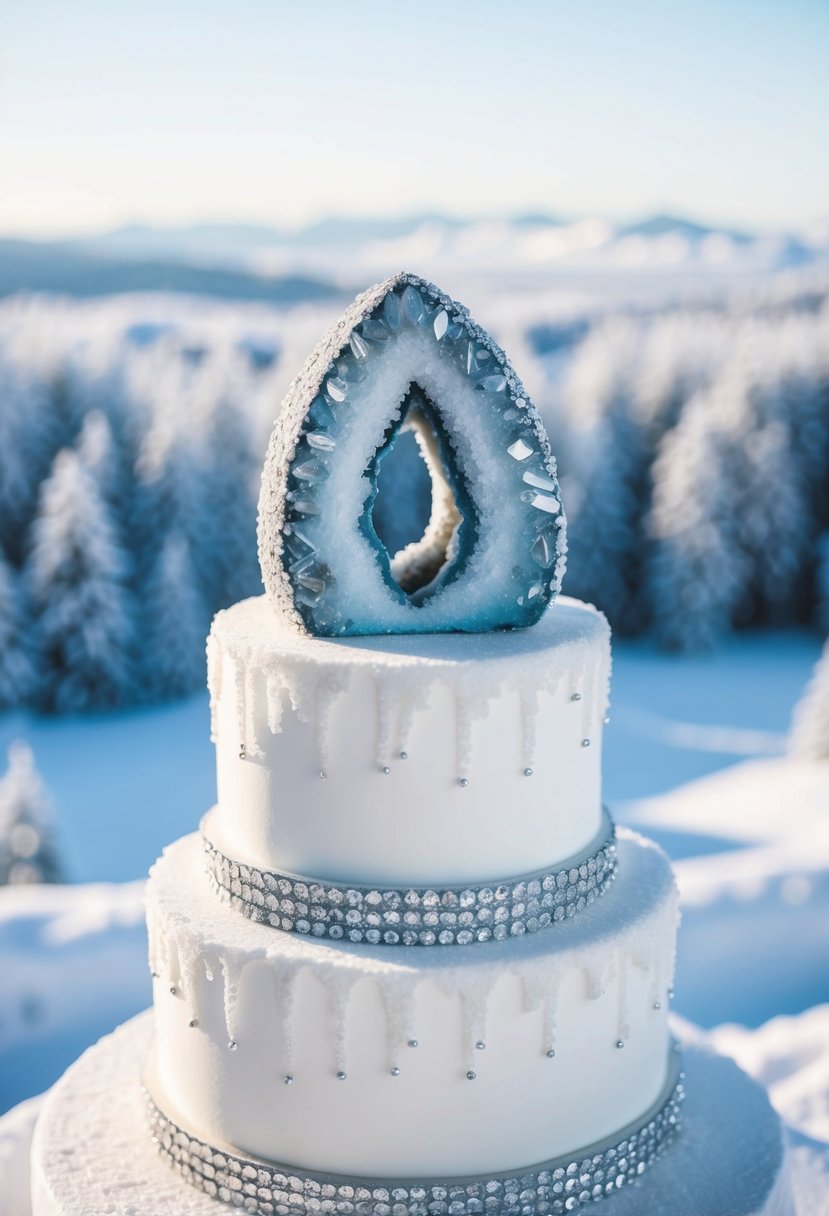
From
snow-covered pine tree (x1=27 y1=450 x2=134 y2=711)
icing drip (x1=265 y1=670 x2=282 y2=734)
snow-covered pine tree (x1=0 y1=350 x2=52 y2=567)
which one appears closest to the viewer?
icing drip (x1=265 y1=670 x2=282 y2=734)

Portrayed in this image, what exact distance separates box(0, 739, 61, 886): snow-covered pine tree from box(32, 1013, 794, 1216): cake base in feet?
18.9

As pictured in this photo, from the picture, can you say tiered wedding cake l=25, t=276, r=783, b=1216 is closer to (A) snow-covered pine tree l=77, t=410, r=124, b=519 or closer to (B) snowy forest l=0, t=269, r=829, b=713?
(B) snowy forest l=0, t=269, r=829, b=713

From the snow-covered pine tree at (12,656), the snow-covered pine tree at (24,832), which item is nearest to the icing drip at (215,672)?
the snow-covered pine tree at (24,832)

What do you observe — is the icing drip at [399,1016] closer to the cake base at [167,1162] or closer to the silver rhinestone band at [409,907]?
the silver rhinestone band at [409,907]

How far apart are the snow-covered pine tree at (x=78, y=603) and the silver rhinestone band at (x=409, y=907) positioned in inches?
527

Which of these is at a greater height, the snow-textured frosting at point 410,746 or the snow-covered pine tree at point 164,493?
the snow-textured frosting at point 410,746

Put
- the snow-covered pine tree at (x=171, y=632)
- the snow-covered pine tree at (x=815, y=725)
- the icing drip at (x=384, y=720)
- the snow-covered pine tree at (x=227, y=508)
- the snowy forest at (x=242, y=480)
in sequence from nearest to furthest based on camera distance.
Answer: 1. the icing drip at (x=384, y=720)
2. the snow-covered pine tree at (x=815, y=725)
3. the snowy forest at (x=242, y=480)
4. the snow-covered pine tree at (x=171, y=632)
5. the snow-covered pine tree at (x=227, y=508)

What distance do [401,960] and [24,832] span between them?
7.14 m

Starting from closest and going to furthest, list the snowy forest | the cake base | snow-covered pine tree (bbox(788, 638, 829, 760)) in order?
the cake base
snow-covered pine tree (bbox(788, 638, 829, 760))
the snowy forest

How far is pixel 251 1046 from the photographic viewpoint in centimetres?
277

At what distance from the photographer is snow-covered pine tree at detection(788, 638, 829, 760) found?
498 inches

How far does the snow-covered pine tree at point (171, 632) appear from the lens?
1620 centimetres

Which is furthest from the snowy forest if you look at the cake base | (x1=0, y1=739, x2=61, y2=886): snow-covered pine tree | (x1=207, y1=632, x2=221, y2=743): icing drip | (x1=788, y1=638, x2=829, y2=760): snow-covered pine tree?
(x1=207, y1=632, x2=221, y2=743): icing drip

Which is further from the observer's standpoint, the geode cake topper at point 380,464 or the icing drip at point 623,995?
the icing drip at point 623,995
